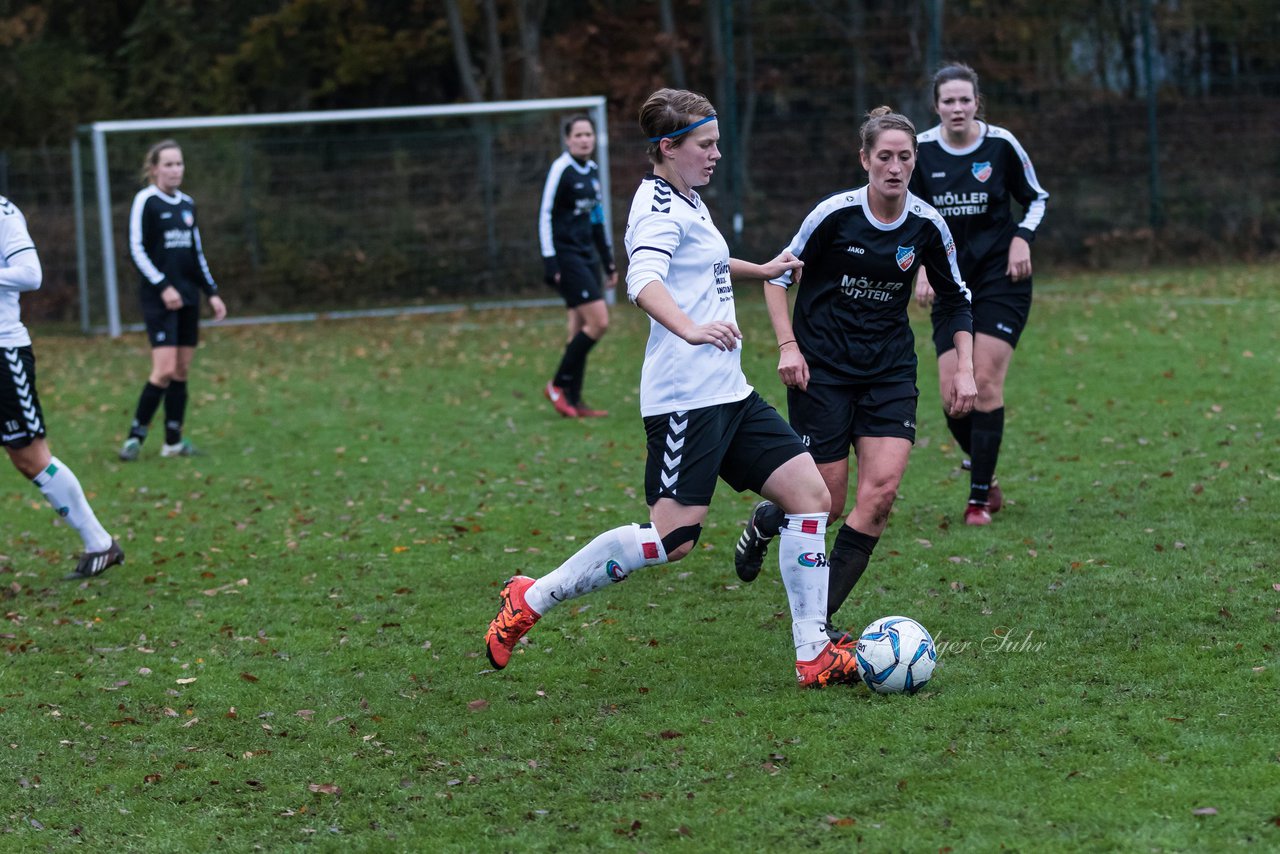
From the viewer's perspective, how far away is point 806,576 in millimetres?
5105

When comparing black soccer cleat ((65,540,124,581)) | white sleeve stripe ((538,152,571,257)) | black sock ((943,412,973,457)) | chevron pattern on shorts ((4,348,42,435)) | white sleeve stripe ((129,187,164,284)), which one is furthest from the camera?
white sleeve stripe ((538,152,571,257))

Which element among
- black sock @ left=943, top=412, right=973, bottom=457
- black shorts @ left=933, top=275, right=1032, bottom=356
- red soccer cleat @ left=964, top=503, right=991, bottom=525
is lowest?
red soccer cleat @ left=964, top=503, right=991, bottom=525

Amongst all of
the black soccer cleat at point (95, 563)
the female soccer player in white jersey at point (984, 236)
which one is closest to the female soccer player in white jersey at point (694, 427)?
the female soccer player in white jersey at point (984, 236)

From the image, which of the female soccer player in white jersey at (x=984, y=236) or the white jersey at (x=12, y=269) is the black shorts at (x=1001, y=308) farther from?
the white jersey at (x=12, y=269)

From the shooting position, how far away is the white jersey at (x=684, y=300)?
4.96 m

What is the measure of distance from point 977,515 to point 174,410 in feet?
21.0

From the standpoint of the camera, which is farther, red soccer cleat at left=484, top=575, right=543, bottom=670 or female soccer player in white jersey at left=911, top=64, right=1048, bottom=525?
female soccer player in white jersey at left=911, top=64, right=1048, bottom=525

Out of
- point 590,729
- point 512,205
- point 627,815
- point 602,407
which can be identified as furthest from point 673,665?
point 512,205

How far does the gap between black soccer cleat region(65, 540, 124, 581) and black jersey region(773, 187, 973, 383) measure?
385 centimetres

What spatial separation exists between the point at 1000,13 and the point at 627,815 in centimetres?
2026

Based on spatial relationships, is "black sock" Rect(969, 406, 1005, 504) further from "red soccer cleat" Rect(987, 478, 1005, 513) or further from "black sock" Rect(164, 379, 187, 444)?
"black sock" Rect(164, 379, 187, 444)

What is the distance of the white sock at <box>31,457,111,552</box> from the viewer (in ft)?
24.3

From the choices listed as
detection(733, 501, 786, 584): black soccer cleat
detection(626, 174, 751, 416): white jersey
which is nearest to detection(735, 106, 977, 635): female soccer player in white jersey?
detection(733, 501, 786, 584): black soccer cleat

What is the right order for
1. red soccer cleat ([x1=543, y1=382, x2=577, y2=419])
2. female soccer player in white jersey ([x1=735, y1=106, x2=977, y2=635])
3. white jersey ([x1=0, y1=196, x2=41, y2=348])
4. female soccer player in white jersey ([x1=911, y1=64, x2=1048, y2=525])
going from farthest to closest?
red soccer cleat ([x1=543, y1=382, x2=577, y2=419]) → female soccer player in white jersey ([x1=911, y1=64, x2=1048, y2=525]) → white jersey ([x1=0, y1=196, x2=41, y2=348]) → female soccer player in white jersey ([x1=735, y1=106, x2=977, y2=635])
